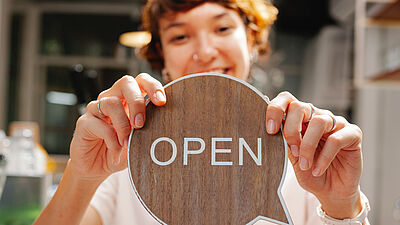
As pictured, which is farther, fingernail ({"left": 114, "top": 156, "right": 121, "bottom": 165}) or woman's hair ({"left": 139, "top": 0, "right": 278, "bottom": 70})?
woman's hair ({"left": 139, "top": 0, "right": 278, "bottom": 70})

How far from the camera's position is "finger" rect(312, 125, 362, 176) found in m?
0.62

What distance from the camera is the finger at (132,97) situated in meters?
0.61

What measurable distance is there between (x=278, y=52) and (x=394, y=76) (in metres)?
2.30

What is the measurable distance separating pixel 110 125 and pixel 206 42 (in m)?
0.46

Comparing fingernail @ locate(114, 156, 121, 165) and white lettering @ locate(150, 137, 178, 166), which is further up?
white lettering @ locate(150, 137, 178, 166)

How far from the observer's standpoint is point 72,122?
17.1ft

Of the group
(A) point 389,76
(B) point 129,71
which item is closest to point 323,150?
(A) point 389,76

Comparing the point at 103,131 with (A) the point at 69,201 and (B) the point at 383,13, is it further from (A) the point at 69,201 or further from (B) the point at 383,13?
(B) the point at 383,13

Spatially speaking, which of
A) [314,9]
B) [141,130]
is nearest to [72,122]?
[314,9]

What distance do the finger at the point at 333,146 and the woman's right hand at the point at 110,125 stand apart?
27 centimetres

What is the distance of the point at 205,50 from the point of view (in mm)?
1032

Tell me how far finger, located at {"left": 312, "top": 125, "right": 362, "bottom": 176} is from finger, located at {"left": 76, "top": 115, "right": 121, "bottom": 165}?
34cm

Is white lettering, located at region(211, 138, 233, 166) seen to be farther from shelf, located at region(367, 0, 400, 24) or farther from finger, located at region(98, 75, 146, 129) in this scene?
shelf, located at region(367, 0, 400, 24)

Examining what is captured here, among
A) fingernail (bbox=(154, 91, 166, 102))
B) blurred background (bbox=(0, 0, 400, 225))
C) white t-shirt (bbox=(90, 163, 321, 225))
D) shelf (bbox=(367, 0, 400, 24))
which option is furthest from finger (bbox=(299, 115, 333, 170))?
shelf (bbox=(367, 0, 400, 24))
